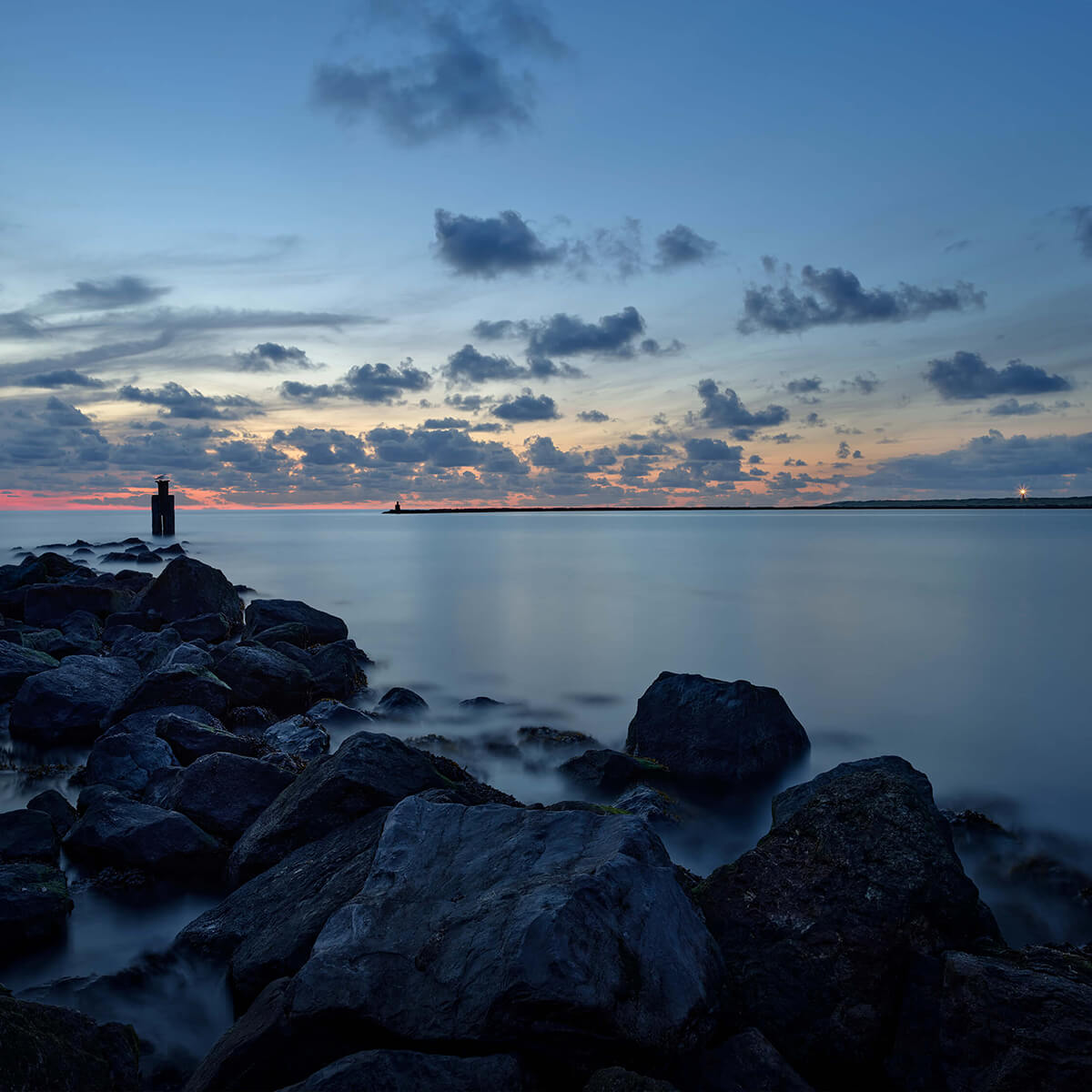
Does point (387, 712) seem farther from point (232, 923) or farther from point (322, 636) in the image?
point (232, 923)

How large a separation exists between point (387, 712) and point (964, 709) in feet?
42.1

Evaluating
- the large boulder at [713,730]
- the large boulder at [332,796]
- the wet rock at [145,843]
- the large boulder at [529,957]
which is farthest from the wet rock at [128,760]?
the large boulder at [713,730]

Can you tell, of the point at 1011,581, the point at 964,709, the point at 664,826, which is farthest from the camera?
the point at 1011,581

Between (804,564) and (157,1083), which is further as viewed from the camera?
(804,564)

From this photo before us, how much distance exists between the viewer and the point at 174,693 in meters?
12.7

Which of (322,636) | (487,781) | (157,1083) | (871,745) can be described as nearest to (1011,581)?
(871,745)

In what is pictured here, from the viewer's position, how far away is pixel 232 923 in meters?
6.73

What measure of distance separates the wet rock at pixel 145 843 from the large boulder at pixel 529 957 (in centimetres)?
369

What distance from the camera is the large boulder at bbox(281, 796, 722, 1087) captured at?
4223 millimetres

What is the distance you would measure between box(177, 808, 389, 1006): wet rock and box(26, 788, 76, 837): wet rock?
115 inches

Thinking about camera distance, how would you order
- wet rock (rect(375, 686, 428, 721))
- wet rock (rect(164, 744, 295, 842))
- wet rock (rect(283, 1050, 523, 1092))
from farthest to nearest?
wet rock (rect(375, 686, 428, 721)) → wet rock (rect(164, 744, 295, 842)) → wet rock (rect(283, 1050, 523, 1092))

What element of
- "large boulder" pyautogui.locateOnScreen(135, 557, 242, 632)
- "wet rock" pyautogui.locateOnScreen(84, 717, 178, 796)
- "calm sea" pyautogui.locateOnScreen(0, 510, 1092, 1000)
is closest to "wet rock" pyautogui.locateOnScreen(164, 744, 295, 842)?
"wet rock" pyautogui.locateOnScreen(84, 717, 178, 796)

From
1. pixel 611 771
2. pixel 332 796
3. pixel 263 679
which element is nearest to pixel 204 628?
pixel 263 679

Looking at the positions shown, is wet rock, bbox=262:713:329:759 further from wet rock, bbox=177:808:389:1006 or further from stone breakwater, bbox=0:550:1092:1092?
wet rock, bbox=177:808:389:1006
